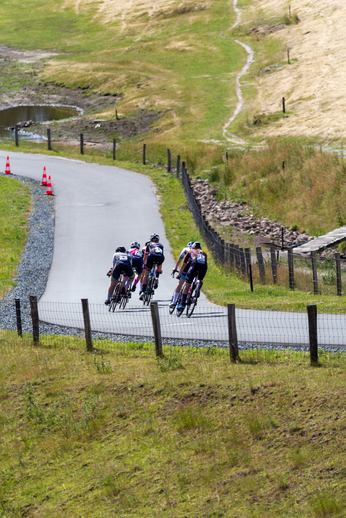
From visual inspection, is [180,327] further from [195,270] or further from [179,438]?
[179,438]

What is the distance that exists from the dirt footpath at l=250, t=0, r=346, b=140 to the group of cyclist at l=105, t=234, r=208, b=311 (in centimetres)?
2911

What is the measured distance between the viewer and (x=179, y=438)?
1028cm

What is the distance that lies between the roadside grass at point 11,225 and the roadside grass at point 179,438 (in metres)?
9.16

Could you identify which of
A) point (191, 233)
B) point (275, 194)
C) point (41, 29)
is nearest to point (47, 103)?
point (41, 29)

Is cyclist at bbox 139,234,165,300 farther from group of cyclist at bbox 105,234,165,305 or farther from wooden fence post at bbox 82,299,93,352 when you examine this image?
wooden fence post at bbox 82,299,93,352

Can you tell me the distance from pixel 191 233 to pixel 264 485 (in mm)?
19847

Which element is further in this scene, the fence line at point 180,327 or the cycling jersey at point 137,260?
the cycling jersey at point 137,260

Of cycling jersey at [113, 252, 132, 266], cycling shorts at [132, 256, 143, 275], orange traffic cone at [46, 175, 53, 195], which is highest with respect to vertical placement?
orange traffic cone at [46, 175, 53, 195]

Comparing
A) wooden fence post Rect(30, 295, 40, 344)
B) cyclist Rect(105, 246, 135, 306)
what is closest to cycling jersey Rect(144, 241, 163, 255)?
cyclist Rect(105, 246, 135, 306)

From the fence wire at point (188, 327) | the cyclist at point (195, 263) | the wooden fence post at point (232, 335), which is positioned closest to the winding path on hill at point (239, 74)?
the fence wire at point (188, 327)

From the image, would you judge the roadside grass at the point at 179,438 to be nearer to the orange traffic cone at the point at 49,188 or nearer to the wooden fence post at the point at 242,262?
the wooden fence post at the point at 242,262

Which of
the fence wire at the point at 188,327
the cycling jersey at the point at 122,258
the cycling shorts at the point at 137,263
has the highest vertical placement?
the cycling jersey at the point at 122,258

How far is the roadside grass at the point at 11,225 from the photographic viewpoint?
76.2 feet

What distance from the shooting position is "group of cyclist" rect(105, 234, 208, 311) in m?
16.5
